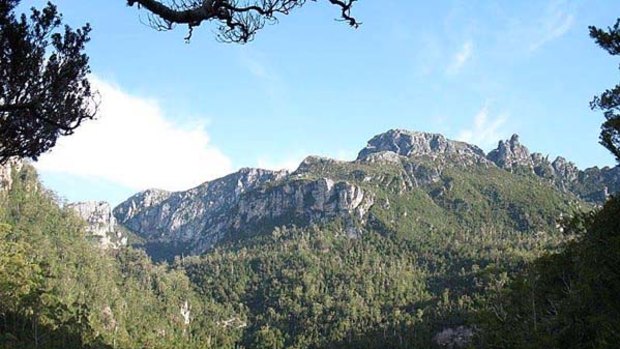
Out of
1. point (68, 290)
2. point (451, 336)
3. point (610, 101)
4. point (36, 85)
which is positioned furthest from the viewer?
point (451, 336)

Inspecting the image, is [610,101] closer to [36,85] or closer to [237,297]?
[36,85]

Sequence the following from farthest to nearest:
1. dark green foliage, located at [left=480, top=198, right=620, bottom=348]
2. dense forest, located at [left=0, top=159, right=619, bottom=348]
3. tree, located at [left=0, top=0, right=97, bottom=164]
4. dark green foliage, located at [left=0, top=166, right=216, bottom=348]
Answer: dark green foliage, located at [left=0, top=166, right=216, bottom=348] → dense forest, located at [left=0, top=159, right=619, bottom=348] → dark green foliage, located at [left=480, top=198, right=620, bottom=348] → tree, located at [left=0, top=0, right=97, bottom=164]

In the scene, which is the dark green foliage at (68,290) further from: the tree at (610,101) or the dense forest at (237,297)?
the tree at (610,101)

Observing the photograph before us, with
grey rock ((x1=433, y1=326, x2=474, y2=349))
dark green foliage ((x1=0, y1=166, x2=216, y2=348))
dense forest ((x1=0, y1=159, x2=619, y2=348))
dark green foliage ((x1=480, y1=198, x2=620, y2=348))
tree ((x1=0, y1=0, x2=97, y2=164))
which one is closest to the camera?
tree ((x1=0, y1=0, x2=97, y2=164))

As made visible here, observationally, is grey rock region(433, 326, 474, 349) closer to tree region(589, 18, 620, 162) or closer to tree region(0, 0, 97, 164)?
tree region(589, 18, 620, 162)

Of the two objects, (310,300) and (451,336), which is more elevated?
(310,300)

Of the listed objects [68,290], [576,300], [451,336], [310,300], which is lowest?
[451,336]

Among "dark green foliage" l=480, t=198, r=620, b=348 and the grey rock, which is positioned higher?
"dark green foliage" l=480, t=198, r=620, b=348

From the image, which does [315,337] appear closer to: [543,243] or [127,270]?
[127,270]

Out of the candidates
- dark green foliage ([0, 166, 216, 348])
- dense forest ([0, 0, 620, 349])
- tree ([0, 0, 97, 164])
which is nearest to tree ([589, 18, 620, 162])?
dense forest ([0, 0, 620, 349])

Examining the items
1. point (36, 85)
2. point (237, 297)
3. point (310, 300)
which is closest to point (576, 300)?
point (36, 85)

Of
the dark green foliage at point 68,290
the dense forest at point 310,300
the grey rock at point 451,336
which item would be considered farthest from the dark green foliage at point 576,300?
the grey rock at point 451,336

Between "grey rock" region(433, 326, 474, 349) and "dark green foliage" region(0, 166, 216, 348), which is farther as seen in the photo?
"grey rock" region(433, 326, 474, 349)

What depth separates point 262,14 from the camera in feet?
27.2
